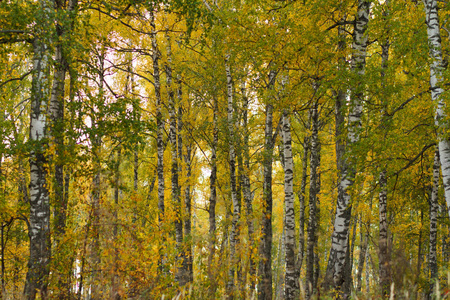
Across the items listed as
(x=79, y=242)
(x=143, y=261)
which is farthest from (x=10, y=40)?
(x=143, y=261)

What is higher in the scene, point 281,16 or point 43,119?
point 281,16

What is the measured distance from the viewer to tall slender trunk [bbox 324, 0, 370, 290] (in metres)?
5.83

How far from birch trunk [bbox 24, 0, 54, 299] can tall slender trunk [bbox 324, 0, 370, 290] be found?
5064mm

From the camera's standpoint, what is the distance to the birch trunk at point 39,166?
5.00 metres

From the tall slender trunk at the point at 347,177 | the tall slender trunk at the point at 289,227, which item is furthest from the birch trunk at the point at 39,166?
the tall slender trunk at the point at 289,227

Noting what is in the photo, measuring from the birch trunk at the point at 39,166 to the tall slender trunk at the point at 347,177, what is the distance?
506 cm

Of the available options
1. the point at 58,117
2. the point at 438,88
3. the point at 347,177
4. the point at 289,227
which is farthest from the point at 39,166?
the point at 438,88

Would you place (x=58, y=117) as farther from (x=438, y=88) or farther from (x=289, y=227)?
(x=438, y=88)

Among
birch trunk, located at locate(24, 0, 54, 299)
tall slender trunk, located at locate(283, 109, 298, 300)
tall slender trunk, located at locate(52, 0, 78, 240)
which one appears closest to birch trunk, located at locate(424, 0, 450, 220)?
tall slender trunk, located at locate(283, 109, 298, 300)

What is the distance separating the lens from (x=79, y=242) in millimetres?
5289

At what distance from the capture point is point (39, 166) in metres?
5.52

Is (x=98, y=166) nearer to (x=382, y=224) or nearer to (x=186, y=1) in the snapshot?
(x=186, y=1)

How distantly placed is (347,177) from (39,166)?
5.72 m

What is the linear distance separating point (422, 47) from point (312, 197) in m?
7.39
